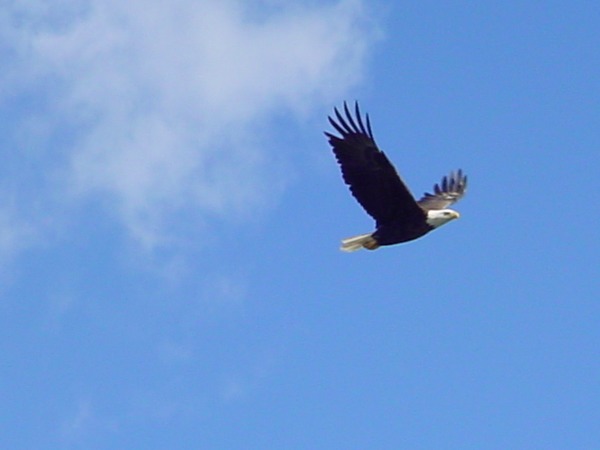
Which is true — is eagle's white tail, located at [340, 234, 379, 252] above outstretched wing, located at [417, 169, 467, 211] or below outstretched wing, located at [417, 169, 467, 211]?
below

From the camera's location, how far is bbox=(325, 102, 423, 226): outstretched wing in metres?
18.9

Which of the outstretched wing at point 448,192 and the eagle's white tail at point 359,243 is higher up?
the outstretched wing at point 448,192

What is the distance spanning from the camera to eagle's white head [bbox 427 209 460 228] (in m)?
20.1

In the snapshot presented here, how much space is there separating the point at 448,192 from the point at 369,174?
14.6 feet

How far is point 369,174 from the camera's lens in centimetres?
1922

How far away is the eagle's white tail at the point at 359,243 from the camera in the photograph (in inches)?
794

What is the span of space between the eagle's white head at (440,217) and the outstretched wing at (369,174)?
346mm

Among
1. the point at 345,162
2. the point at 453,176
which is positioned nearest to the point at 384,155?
the point at 345,162

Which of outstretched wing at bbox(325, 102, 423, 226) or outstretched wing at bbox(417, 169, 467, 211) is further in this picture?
outstretched wing at bbox(417, 169, 467, 211)

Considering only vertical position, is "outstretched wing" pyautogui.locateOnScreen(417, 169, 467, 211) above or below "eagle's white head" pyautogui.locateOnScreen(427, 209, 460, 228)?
above

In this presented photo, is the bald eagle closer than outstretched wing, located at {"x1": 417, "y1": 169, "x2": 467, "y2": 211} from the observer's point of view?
Yes

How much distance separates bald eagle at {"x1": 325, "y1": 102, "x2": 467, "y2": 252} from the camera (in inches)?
747

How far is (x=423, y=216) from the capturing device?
784 inches

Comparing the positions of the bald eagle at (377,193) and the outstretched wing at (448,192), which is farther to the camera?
the outstretched wing at (448,192)
